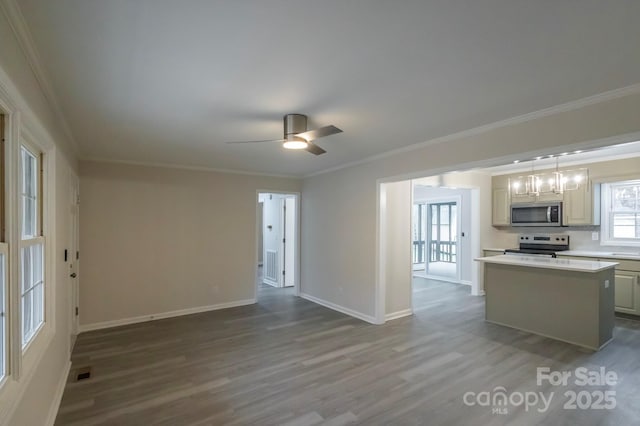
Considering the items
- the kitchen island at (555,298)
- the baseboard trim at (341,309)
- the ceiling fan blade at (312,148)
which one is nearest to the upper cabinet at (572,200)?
the kitchen island at (555,298)

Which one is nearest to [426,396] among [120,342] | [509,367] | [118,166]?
[509,367]

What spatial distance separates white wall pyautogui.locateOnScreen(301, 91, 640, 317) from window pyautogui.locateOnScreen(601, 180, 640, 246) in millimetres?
1907

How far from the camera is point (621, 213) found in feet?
17.3

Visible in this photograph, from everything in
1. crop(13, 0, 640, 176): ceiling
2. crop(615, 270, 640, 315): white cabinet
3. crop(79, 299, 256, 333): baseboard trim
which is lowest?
crop(79, 299, 256, 333): baseboard trim

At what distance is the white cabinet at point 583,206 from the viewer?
5.38 metres

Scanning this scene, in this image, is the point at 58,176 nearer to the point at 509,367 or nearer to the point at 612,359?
the point at 509,367

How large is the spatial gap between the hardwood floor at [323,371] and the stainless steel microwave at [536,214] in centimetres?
184

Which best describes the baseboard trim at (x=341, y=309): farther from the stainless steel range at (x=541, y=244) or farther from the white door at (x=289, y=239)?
the stainless steel range at (x=541, y=244)

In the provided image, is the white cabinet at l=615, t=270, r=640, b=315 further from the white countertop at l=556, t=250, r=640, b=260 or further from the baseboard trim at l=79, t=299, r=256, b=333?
the baseboard trim at l=79, t=299, r=256, b=333

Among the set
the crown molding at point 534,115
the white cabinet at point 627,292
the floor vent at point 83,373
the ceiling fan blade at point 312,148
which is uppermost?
the crown molding at point 534,115

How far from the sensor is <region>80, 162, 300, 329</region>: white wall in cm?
452

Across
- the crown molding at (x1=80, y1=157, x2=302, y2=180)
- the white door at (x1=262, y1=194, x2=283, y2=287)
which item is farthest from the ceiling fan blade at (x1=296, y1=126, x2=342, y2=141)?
the white door at (x1=262, y1=194, x2=283, y2=287)

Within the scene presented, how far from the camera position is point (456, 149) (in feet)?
11.3

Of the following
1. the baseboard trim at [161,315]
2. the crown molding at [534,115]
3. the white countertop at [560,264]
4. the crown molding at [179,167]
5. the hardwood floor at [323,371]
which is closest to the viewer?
the crown molding at [534,115]
